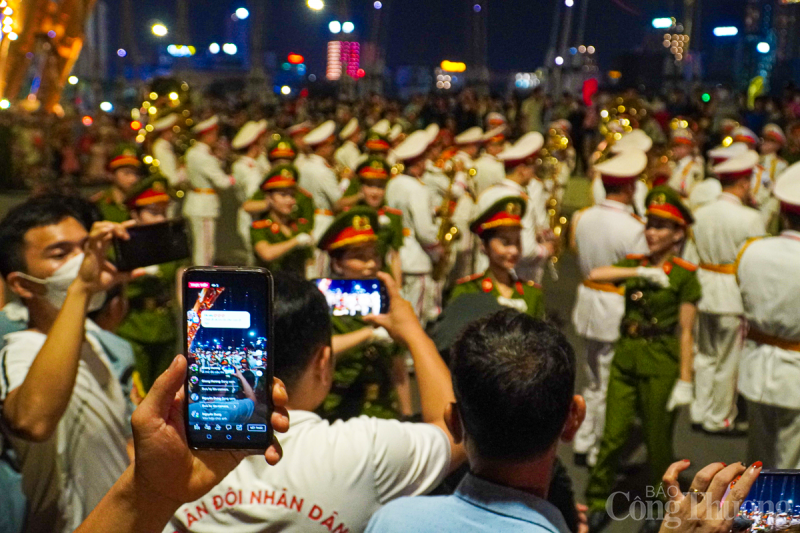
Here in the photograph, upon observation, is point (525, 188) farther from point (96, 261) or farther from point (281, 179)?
point (96, 261)

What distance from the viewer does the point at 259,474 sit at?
6.86 feet

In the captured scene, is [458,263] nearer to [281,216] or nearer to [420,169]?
[420,169]

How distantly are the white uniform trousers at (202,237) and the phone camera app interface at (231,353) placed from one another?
9.22 m

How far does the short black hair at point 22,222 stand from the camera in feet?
8.74

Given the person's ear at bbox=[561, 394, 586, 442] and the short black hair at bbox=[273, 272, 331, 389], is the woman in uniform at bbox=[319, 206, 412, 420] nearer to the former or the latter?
the short black hair at bbox=[273, 272, 331, 389]

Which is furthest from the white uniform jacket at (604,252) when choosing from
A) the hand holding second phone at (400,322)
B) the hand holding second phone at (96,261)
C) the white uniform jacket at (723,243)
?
the hand holding second phone at (96,261)

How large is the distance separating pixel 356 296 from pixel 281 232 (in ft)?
12.8

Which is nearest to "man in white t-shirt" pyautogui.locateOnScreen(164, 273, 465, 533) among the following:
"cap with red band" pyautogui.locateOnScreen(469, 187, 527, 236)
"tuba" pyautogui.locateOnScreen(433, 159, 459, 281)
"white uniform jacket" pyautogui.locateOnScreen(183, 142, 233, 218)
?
"cap with red band" pyautogui.locateOnScreen(469, 187, 527, 236)

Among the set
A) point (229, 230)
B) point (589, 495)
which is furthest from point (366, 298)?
point (229, 230)

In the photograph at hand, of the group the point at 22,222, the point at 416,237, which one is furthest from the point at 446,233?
the point at 22,222

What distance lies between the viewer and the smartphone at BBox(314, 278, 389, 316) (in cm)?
279

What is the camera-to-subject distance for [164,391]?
4.93 ft

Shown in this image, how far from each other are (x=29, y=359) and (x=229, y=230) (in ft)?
44.0

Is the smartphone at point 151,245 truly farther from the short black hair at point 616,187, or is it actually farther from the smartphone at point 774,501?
the short black hair at point 616,187
